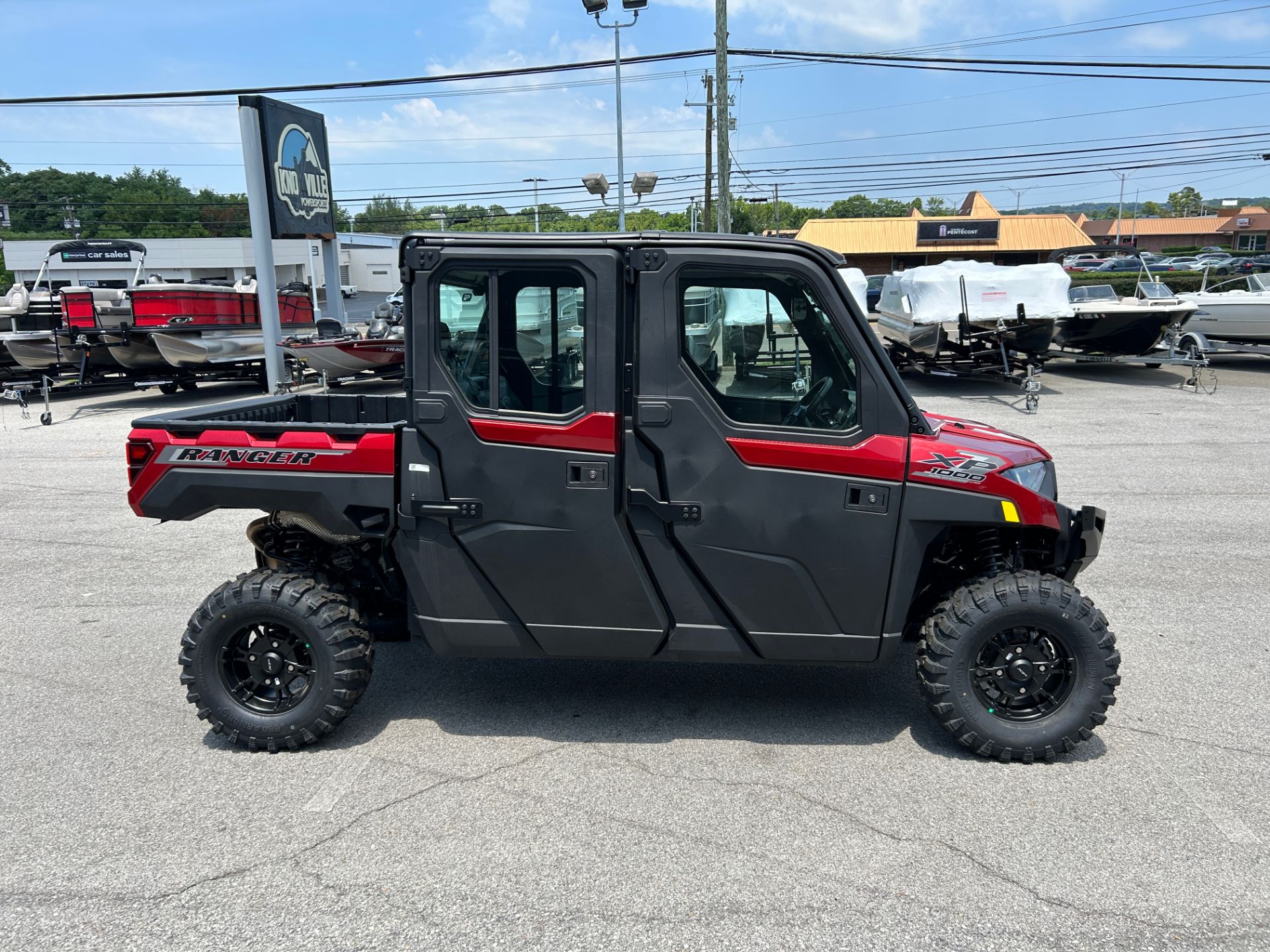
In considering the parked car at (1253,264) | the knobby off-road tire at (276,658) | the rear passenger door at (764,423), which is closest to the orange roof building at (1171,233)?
the parked car at (1253,264)

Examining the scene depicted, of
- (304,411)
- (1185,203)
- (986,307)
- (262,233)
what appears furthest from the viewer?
(1185,203)

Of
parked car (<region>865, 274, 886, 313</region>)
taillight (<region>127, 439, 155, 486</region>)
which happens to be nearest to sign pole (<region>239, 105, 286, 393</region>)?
taillight (<region>127, 439, 155, 486</region>)

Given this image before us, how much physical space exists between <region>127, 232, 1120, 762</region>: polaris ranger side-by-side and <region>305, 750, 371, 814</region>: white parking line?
0.17 metres

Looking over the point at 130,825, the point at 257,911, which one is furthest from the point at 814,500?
the point at 130,825

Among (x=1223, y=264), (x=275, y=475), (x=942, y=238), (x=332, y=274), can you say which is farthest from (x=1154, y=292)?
(x=942, y=238)

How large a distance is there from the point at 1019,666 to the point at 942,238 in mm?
62948

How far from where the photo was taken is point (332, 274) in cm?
1731

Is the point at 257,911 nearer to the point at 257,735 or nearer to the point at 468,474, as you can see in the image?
the point at 257,735

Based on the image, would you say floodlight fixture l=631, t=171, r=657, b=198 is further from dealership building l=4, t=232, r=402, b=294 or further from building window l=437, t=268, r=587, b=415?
dealership building l=4, t=232, r=402, b=294

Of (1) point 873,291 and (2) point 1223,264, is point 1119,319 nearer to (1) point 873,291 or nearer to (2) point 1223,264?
(1) point 873,291

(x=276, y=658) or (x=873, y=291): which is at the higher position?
(x=873, y=291)

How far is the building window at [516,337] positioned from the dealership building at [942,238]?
57697mm

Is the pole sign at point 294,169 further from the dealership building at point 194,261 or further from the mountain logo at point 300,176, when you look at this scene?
the dealership building at point 194,261

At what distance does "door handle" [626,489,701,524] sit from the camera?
3.69 meters
